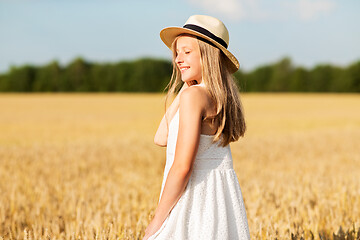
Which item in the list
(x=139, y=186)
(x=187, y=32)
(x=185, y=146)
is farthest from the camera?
(x=139, y=186)

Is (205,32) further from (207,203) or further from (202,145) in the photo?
(207,203)

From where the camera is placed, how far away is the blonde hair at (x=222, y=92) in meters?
2.16

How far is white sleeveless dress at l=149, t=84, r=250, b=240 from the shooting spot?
211 centimetres

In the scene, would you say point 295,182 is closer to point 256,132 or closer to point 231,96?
point 231,96

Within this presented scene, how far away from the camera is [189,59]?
2.24 m

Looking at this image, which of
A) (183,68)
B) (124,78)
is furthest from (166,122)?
(124,78)

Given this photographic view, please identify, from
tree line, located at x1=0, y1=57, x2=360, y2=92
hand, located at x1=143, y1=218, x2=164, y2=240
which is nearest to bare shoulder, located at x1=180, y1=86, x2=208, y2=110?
hand, located at x1=143, y1=218, x2=164, y2=240

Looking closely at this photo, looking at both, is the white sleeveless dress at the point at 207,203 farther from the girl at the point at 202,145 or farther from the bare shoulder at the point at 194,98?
the bare shoulder at the point at 194,98

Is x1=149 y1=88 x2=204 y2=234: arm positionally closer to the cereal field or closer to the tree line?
the cereal field

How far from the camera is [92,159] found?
889cm

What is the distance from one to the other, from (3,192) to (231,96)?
433 centimetres

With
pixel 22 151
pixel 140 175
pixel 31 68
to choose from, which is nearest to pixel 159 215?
pixel 140 175

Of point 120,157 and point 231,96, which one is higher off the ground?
point 231,96

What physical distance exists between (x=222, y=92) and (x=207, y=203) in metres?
0.55
